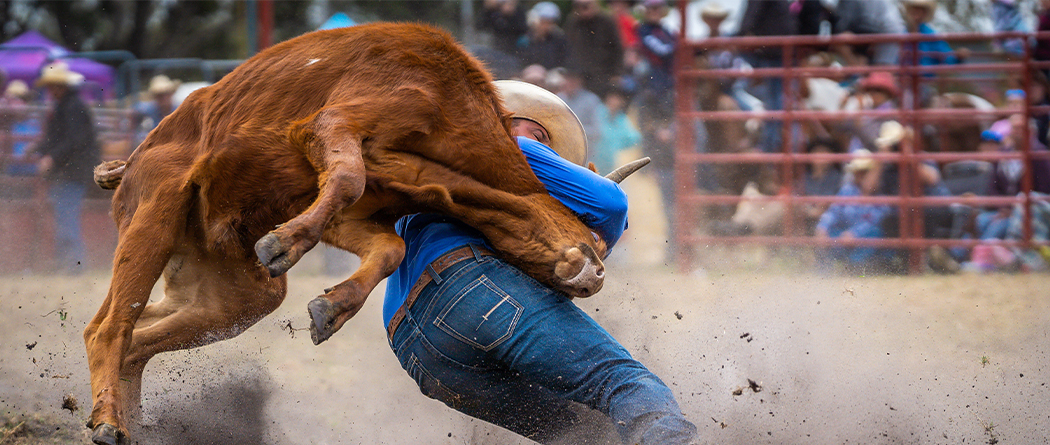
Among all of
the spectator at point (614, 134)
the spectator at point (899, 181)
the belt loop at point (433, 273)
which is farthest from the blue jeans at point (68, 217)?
the spectator at point (899, 181)

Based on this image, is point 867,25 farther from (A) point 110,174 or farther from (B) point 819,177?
(A) point 110,174

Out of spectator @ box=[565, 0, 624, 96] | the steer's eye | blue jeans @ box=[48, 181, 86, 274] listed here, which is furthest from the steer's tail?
spectator @ box=[565, 0, 624, 96]

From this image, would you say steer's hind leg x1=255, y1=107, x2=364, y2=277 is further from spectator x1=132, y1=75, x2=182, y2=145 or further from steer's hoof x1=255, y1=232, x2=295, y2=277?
spectator x1=132, y1=75, x2=182, y2=145

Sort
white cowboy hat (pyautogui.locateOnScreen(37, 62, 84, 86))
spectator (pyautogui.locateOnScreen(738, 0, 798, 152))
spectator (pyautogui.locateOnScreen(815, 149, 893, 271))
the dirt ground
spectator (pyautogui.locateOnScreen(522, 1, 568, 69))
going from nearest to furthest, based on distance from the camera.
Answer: the dirt ground, spectator (pyautogui.locateOnScreen(815, 149, 893, 271)), spectator (pyautogui.locateOnScreen(738, 0, 798, 152)), white cowboy hat (pyautogui.locateOnScreen(37, 62, 84, 86)), spectator (pyautogui.locateOnScreen(522, 1, 568, 69))

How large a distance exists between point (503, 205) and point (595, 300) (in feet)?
7.91

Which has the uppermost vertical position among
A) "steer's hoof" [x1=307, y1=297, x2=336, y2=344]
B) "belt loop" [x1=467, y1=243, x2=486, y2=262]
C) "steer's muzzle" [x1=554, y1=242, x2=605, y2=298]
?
"steer's hoof" [x1=307, y1=297, x2=336, y2=344]

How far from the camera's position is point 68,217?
789 centimetres

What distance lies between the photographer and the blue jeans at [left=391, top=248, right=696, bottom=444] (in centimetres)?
246

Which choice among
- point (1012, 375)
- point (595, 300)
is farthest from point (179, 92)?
point (1012, 375)

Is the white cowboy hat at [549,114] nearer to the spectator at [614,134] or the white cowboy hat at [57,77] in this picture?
the spectator at [614,134]

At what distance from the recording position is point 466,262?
2.58m

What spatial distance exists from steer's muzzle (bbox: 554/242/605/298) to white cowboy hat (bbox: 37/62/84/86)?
713 cm

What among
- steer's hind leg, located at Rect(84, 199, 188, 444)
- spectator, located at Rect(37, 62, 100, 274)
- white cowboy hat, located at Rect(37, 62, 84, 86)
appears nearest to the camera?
steer's hind leg, located at Rect(84, 199, 188, 444)

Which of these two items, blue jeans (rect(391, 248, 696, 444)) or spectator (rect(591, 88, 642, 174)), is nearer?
blue jeans (rect(391, 248, 696, 444))
